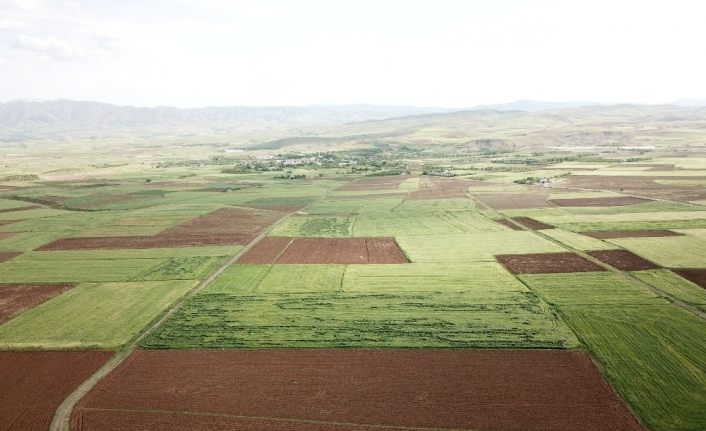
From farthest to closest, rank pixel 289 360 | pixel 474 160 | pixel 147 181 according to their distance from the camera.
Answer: pixel 474 160
pixel 147 181
pixel 289 360

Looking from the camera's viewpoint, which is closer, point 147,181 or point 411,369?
point 411,369

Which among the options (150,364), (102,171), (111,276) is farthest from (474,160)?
(150,364)

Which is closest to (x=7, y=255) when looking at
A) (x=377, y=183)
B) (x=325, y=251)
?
(x=325, y=251)

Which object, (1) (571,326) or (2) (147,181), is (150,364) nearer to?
(1) (571,326)

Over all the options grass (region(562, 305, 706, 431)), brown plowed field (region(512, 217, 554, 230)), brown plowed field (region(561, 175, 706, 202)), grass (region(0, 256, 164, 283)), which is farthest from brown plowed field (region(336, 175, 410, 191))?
grass (region(562, 305, 706, 431))

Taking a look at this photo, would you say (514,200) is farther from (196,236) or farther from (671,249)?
(196,236)
